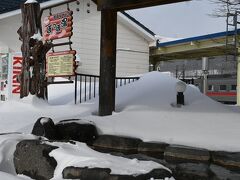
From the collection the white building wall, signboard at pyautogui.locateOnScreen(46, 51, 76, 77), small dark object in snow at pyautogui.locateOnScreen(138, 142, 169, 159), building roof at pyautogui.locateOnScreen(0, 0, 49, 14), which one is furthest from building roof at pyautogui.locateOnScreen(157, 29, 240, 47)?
small dark object in snow at pyautogui.locateOnScreen(138, 142, 169, 159)

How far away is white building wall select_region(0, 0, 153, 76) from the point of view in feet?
54.8

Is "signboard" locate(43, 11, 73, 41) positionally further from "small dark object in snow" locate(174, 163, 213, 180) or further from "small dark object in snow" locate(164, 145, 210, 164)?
"small dark object in snow" locate(174, 163, 213, 180)

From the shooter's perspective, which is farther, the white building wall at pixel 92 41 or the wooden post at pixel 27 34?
the white building wall at pixel 92 41

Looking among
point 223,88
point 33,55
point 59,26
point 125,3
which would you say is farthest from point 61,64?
point 223,88

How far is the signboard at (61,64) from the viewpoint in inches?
374

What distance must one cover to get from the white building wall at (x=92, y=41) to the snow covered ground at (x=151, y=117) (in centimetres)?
751

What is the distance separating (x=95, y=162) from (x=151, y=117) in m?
3.36

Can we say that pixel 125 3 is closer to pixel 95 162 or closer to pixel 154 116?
pixel 154 116

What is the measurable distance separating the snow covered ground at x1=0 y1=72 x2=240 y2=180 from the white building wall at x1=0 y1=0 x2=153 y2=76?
7.51 m

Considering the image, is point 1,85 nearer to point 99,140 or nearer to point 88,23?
point 88,23

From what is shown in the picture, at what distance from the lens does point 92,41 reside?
18969 mm

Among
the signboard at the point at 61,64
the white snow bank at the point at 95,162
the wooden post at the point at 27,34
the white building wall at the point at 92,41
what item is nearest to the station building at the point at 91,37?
the white building wall at the point at 92,41

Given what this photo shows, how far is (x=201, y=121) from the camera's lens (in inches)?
269

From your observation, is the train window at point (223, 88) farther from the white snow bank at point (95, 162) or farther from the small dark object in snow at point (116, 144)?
the white snow bank at point (95, 162)
